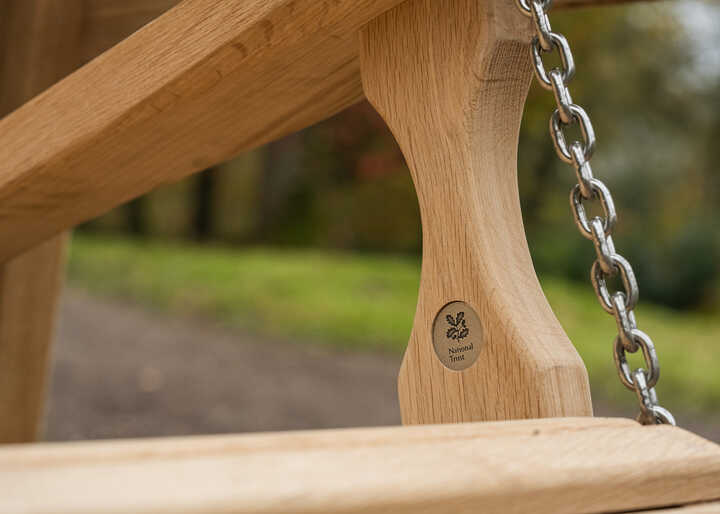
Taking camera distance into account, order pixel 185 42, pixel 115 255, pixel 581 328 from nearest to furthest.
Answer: pixel 185 42
pixel 581 328
pixel 115 255

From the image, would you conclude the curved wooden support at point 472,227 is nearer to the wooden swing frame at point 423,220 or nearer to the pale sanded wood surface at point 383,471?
the wooden swing frame at point 423,220

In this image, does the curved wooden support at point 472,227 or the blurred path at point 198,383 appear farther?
the blurred path at point 198,383

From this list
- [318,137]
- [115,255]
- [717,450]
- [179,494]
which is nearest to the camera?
[179,494]

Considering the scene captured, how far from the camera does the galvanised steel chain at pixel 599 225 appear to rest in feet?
2.22

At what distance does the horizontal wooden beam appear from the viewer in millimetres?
734

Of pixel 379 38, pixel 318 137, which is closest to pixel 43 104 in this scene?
pixel 379 38

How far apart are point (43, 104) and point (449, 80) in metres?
0.41

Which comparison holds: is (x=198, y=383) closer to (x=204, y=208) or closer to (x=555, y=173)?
(x=204, y=208)

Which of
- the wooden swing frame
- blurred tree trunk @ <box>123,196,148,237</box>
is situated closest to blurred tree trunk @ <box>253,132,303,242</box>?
blurred tree trunk @ <box>123,196,148,237</box>

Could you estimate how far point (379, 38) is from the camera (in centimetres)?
83

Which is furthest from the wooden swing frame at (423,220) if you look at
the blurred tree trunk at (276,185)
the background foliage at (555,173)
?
the blurred tree trunk at (276,185)

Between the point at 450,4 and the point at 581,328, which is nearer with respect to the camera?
the point at 450,4

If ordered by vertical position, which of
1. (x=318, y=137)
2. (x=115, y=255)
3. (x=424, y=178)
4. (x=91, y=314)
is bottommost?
(x=424, y=178)

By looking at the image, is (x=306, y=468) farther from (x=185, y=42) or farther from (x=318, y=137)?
(x=318, y=137)
